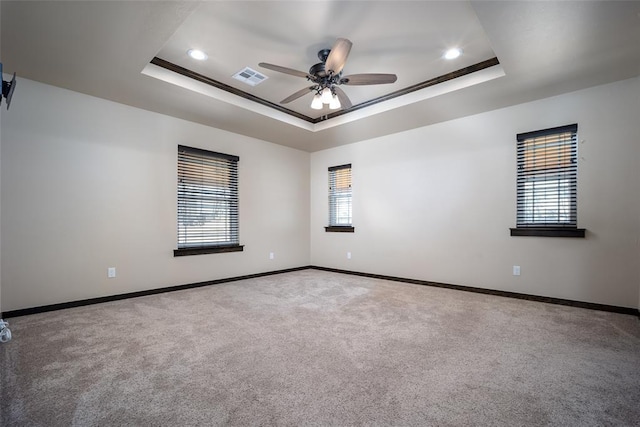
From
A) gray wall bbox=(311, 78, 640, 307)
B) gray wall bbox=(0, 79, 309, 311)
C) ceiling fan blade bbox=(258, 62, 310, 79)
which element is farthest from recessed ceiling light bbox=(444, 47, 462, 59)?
gray wall bbox=(0, 79, 309, 311)

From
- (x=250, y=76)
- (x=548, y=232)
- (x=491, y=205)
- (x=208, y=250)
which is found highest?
(x=250, y=76)

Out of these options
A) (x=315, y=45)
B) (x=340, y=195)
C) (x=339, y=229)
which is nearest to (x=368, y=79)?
(x=315, y=45)

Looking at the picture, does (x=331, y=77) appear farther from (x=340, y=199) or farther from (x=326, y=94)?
(x=340, y=199)

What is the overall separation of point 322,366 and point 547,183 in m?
3.56

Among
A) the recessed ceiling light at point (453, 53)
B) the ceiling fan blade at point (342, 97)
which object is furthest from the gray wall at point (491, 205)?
the ceiling fan blade at point (342, 97)

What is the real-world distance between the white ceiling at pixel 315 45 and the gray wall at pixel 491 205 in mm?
352

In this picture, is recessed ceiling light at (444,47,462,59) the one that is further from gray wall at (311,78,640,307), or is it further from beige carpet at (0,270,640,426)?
beige carpet at (0,270,640,426)

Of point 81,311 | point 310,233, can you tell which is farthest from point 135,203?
point 310,233

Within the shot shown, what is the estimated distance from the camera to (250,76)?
348 cm

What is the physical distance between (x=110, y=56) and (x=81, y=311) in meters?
2.70

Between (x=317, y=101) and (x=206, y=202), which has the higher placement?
(x=317, y=101)

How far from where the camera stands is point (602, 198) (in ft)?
10.7

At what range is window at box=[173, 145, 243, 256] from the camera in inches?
172

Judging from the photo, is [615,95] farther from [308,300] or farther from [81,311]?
[81,311]
